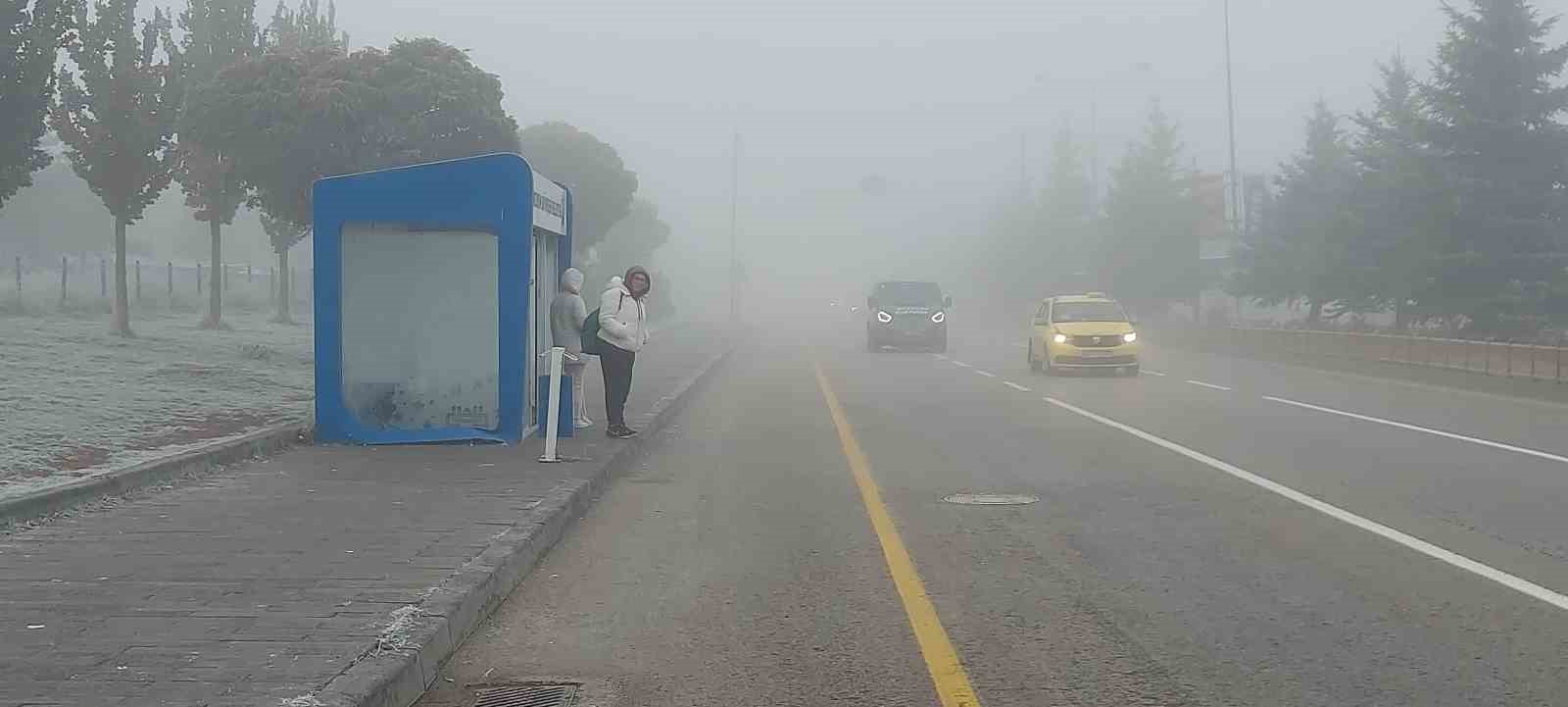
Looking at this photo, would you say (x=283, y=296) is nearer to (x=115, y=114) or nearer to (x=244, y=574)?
(x=115, y=114)

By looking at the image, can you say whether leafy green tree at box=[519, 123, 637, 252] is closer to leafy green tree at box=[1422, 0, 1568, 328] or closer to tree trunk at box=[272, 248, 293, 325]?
tree trunk at box=[272, 248, 293, 325]

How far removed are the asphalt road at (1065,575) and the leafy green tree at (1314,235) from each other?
23.0 metres

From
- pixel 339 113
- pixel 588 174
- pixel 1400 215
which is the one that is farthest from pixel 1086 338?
pixel 588 174

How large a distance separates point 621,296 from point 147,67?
17.2 metres

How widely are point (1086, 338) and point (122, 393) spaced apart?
1712 centimetres

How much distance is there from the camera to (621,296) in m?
13.6

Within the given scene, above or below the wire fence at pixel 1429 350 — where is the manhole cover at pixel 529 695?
below

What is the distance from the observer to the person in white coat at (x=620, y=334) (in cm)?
1354

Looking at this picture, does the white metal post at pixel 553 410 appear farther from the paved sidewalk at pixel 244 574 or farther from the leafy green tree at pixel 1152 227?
the leafy green tree at pixel 1152 227

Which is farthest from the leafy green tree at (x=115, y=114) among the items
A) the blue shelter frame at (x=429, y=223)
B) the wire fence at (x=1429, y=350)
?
the wire fence at (x=1429, y=350)

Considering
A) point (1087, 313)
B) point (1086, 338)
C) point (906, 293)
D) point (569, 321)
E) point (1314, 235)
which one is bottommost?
point (1086, 338)

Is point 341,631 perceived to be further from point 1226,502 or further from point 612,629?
point 1226,502

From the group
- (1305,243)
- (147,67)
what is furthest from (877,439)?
(1305,243)

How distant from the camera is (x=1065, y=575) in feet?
24.9
